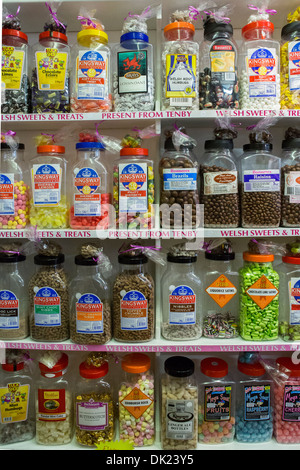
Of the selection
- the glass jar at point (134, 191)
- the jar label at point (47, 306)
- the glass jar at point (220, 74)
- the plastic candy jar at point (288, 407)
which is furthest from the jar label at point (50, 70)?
the plastic candy jar at point (288, 407)

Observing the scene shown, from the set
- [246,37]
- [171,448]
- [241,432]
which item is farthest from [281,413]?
[246,37]

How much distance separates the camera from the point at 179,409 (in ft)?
4.59

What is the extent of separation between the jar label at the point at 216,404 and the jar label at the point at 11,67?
4.50 feet

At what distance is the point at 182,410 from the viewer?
4.58ft

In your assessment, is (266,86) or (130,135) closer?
(266,86)

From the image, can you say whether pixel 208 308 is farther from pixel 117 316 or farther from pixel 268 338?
pixel 117 316

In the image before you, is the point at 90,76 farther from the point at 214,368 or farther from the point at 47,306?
the point at 214,368

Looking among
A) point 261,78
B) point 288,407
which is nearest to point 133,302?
point 288,407

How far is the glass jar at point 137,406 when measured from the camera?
141 centimetres

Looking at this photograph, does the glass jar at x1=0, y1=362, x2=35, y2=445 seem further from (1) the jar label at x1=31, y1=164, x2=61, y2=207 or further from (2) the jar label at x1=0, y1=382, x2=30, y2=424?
(1) the jar label at x1=31, y1=164, x2=61, y2=207

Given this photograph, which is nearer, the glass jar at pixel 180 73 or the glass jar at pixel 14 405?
the glass jar at pixel 180 73

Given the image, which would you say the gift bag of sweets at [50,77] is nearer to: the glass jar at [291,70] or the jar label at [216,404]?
the glass jar at [291,70]

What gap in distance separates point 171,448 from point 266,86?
55.2 inches

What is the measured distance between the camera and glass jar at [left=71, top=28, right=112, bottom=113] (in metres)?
1.37
